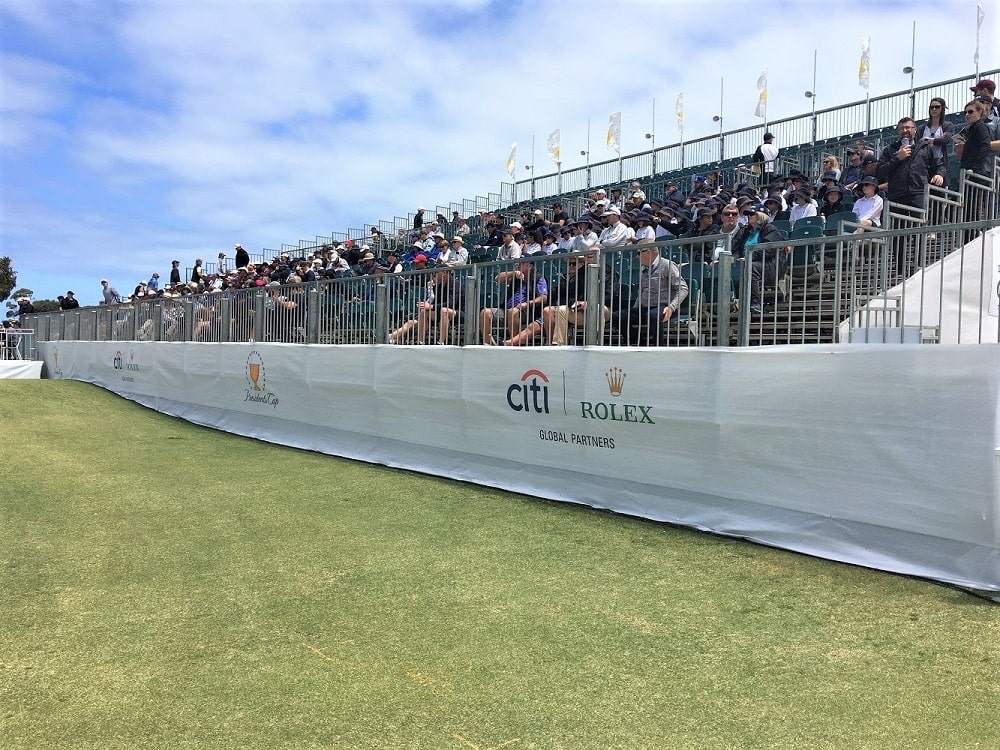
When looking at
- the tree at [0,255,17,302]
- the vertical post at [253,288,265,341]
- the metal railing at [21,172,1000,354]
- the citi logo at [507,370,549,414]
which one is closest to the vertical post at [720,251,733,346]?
the metal railing at [21,172,1000,354]

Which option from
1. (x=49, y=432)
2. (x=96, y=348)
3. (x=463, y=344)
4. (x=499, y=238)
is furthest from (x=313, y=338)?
(x=96, y=348)

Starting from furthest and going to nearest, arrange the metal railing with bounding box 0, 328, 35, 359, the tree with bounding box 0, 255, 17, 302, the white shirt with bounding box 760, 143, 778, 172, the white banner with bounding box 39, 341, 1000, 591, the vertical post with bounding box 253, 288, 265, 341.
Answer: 1. the tree with bounding box 0, 255, 17, 302
2. the metal railing with bounding box 0, 328, 35, 359
3. the white shirt with bounding box 760, 143, 778, 172
4. the vertical post with bounding box 253, 288, 265, 341
5. the white banner with bounding box 39, 341, 1000, 591

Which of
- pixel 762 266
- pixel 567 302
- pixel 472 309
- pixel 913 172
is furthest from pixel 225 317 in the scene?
pixel 913 172

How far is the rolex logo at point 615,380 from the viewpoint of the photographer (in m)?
7.07

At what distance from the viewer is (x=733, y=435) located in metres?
6.17

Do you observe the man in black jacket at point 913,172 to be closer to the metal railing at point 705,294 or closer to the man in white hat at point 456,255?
the metal railing at point 705,294

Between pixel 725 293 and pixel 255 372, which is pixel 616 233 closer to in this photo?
pixel 725 293

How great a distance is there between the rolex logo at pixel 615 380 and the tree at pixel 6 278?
5821cm

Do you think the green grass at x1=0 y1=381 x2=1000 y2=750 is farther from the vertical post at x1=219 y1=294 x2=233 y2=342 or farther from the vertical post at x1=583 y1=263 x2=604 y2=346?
the vertical post at x1=219 y1=294 x2=233 y2=342

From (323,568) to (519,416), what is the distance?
10.7ft

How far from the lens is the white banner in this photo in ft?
16.2

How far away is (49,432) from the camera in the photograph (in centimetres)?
1171

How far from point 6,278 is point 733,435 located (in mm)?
60140

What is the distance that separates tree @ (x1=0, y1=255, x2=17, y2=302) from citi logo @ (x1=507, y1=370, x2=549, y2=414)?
56.9m
